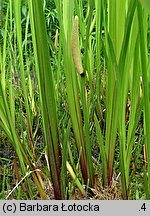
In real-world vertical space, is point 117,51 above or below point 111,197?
above

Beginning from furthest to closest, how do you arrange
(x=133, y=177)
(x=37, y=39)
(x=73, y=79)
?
1. (x=133, y=177)
2. (x=73, y=79)
3. (x=37, y=39)

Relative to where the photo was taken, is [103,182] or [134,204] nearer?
[134,204]

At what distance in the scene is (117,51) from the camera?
597 mm

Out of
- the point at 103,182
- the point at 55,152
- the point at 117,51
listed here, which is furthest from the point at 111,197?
the point at 117,51

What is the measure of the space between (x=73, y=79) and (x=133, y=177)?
247 mm

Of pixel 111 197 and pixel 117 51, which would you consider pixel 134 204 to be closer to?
pixel 111 197

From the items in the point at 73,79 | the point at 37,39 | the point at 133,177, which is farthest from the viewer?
the point at 133,177

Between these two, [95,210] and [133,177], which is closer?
[95,210]

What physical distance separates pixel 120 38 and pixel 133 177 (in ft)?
0.96

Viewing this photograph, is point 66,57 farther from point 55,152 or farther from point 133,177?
point 133,177

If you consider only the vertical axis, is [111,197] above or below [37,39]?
below

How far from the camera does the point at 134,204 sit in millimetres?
544

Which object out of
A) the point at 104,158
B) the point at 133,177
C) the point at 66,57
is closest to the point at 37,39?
the point at 66,57

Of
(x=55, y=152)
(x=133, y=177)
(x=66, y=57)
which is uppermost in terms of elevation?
(x=66, y=57)
